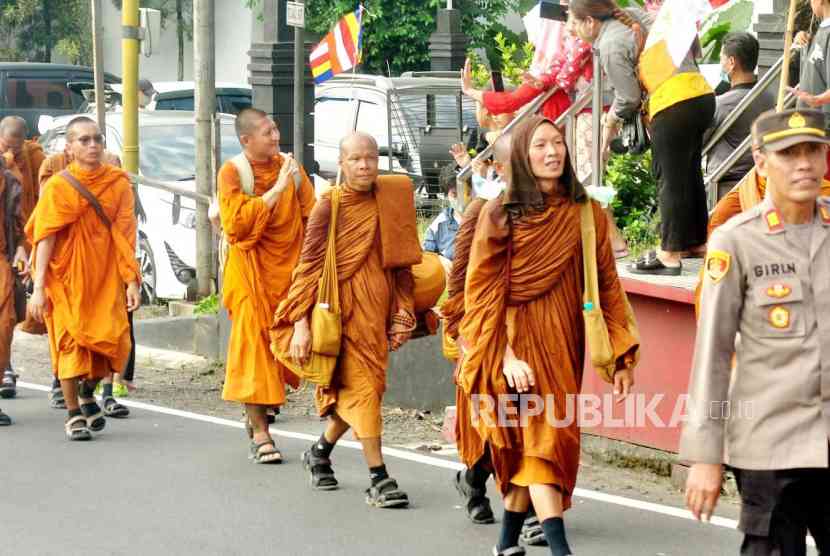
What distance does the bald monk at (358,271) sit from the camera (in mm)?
7699

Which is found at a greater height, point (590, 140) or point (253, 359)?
point (590, 140)

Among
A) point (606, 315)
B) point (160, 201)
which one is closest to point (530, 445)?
point (606, 315)

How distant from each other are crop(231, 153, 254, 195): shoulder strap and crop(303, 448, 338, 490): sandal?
62.1 inches

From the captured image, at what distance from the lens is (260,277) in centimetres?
889

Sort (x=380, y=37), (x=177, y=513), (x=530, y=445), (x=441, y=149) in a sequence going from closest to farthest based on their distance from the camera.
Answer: (x=530, y=445)
(x=177, y=513)
(x=441, y=149)
(x=380, y=37)

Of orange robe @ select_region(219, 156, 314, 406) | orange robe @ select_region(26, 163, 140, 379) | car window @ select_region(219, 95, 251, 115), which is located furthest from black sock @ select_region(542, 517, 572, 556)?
car window @ select_region(219, 95, 251, 115)

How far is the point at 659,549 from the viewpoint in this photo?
674cm

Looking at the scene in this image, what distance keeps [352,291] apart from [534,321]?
1759 millimetres

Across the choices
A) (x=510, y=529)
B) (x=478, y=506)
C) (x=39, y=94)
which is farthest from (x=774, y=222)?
(x=39, y=94)

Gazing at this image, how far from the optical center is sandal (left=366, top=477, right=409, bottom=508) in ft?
24.5

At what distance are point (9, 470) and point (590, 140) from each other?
387 cm

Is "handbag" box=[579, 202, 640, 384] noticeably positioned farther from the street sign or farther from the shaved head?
the street sign

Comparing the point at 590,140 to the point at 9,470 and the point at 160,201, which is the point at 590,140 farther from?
the point at 160,201

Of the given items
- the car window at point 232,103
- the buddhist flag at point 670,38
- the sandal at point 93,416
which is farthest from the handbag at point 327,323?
the car window at point 232,103
